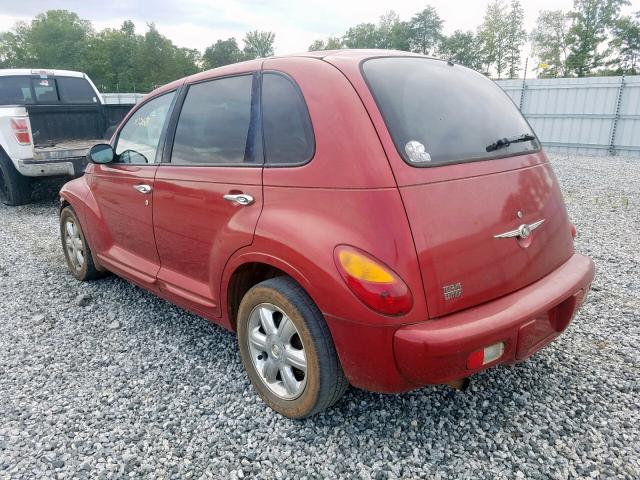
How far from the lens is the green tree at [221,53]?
3034 inches

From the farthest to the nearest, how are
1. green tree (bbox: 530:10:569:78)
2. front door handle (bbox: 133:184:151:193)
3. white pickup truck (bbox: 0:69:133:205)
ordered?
green tree (bbox: 530:10:569:78), white pickup truck (bbox: 0:69:133:205), front door handle (bbox: 133:184:151:193)

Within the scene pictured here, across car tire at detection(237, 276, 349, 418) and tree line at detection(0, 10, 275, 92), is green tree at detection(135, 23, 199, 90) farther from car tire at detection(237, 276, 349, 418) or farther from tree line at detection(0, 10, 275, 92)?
car tire at detection(237, 276, 349, 418)

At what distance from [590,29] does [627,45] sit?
13.3 ft

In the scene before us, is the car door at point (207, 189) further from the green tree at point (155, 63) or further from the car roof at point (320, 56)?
the green tree at point (155, 63)

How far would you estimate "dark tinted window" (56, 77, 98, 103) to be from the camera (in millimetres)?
8711

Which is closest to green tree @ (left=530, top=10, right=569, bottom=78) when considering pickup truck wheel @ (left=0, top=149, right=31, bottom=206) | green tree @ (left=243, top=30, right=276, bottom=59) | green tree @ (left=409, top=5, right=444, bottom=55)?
green tree @ (left=409, top=5, right=444, bottom=55)

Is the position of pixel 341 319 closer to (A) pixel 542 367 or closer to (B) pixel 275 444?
(B) pixel 275 444

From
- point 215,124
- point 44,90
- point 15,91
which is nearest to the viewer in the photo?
point 215,124

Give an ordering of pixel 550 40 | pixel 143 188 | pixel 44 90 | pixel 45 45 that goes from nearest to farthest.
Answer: pixel 143 188 → pixel 44 90 → pixel 550 40 → pixel 45 45

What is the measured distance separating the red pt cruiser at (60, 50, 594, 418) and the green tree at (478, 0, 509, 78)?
62735mm

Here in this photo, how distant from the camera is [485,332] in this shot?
1948 mm

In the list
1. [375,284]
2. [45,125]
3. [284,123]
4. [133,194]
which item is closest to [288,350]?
[375,284]

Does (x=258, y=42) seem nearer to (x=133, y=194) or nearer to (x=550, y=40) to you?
(x=550, y=40)

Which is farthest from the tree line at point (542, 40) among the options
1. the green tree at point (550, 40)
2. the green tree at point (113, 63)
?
the green tree at point (113, 63)
